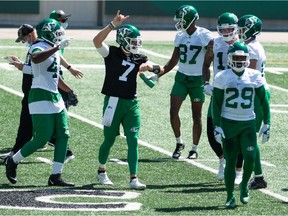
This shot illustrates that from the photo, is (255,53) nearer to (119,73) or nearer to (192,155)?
(119,73)

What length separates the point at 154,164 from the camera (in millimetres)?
14805

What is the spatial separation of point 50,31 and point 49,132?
1.22m

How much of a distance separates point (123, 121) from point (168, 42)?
17822 millimetres

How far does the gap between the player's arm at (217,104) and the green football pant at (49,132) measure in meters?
2.01

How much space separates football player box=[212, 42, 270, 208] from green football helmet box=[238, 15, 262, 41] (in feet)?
4.72

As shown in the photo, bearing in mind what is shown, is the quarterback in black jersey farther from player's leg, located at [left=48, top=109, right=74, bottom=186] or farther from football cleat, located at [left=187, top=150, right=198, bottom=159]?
football cleat, located at [left=187, top=150, right=198, bottom=159]

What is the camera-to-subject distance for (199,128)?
15508 mm

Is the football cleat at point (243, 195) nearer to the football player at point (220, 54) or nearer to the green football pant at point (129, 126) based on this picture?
the football player at point (220, 54)

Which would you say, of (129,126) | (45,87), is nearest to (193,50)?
(129,126)

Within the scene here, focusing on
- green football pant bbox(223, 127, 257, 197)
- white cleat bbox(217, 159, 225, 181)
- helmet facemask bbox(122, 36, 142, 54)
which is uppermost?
helmet facemask bbox(122, 36, 142, 54)

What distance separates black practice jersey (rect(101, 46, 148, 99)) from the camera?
514 inches

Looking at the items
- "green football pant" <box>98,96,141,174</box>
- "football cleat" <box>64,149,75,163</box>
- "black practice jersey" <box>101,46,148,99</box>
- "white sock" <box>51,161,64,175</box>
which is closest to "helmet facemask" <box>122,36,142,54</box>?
"black practice jersey" <box>101,46,148,99</box>

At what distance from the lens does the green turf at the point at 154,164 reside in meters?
12.1

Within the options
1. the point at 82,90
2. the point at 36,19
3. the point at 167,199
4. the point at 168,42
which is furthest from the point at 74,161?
the point at 36,19
